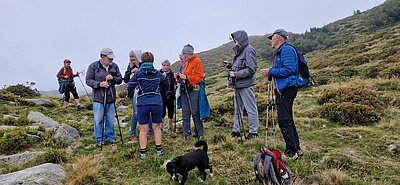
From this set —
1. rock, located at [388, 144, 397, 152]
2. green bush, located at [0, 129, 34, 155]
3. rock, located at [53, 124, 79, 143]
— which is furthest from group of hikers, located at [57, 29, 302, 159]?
rock, located at [388, 144, 397, 152]

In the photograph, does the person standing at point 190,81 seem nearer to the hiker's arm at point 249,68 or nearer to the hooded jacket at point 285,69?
the hiker's arm at point 249,68

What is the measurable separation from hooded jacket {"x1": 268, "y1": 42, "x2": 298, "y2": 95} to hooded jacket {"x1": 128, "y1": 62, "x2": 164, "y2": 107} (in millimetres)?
2422

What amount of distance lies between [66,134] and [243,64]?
17.0ft

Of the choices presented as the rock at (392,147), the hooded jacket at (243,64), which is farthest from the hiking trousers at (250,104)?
the rock at (392,147)

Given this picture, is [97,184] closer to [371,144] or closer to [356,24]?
[371,144]

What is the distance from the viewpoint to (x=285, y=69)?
16.7 feet

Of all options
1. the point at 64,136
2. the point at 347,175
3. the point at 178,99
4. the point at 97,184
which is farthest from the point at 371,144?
the point at 64,136

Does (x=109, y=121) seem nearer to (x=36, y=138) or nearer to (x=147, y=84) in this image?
(x=36, y=138)

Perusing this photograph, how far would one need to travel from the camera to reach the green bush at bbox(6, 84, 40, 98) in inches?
691

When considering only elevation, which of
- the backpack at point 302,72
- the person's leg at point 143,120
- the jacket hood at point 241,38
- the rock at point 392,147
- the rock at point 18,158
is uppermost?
the jacket hood at point 241,38

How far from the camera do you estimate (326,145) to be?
6258 millimetres

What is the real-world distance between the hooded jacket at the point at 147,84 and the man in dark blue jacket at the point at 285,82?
2.33 m

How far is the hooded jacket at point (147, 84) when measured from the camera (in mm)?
6141

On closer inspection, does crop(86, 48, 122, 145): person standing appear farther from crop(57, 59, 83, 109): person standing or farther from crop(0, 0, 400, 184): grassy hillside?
crop(57, 59, 83, 109): person standing
